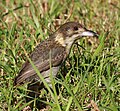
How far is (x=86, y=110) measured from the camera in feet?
16.2

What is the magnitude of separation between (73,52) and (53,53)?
0.49m

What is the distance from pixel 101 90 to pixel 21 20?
2221mm

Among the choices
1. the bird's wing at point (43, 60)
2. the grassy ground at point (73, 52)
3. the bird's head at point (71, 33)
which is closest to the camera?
the grassy ground at point (73, 52)

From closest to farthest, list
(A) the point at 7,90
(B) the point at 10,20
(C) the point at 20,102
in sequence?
1. (C) the point at 20,102
2. (A) the point at 7,90
3. (B) the point at 10,20

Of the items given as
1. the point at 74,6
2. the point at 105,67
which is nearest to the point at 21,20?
the point at 74,6

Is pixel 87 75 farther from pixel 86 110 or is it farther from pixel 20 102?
pixel 20 102

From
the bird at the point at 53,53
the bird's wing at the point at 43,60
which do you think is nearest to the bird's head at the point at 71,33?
the bird at the point at 53,53

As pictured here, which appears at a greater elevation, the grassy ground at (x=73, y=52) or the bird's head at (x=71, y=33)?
the bird's head at (x=71, y=33)

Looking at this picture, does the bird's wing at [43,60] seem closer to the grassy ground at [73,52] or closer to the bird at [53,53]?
the bird at [53,53]

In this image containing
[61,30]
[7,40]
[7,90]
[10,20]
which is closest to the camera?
[7,90]

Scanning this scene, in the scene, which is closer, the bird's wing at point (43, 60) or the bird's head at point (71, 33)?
the bird's wing at point (43, 60)

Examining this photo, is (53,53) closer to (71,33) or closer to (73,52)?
(71,33)

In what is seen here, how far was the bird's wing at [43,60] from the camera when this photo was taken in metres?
5.30

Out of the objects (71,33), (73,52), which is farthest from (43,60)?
(73,52)
